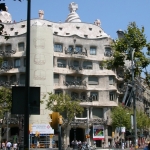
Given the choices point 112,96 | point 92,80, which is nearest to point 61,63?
point 92,80

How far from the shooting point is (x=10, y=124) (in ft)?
192

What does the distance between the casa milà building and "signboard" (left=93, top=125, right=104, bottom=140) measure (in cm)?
17

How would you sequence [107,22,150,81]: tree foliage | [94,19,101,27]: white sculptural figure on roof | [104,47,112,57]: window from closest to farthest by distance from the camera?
[107,22,150,81]: tree foliage → [104,47,112,57]: window → [94,19,101,27]: white sculptural figure on roof

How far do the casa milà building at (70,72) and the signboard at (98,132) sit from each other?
0.55 ft

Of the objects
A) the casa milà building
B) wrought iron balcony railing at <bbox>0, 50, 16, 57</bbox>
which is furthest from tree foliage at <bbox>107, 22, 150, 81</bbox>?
wrought iron balcony railing at <bbox>0, 50, 16, 57</bbox>

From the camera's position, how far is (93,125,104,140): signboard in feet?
197

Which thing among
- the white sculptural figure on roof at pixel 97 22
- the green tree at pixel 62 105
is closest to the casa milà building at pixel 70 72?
the green tree at pixel 62 105

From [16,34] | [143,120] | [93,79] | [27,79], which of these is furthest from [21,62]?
[27,79]

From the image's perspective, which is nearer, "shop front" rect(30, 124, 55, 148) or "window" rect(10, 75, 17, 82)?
"shop front" rect(30, 124, 55, 148)

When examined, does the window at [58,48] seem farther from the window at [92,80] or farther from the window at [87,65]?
the window at [92,80]

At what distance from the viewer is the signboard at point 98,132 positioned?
60031 mm

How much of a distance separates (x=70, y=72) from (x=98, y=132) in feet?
36.7

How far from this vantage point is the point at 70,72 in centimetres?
6144

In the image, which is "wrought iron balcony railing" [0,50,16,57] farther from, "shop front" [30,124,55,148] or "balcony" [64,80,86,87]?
"shop front" [30,124,55,148]
